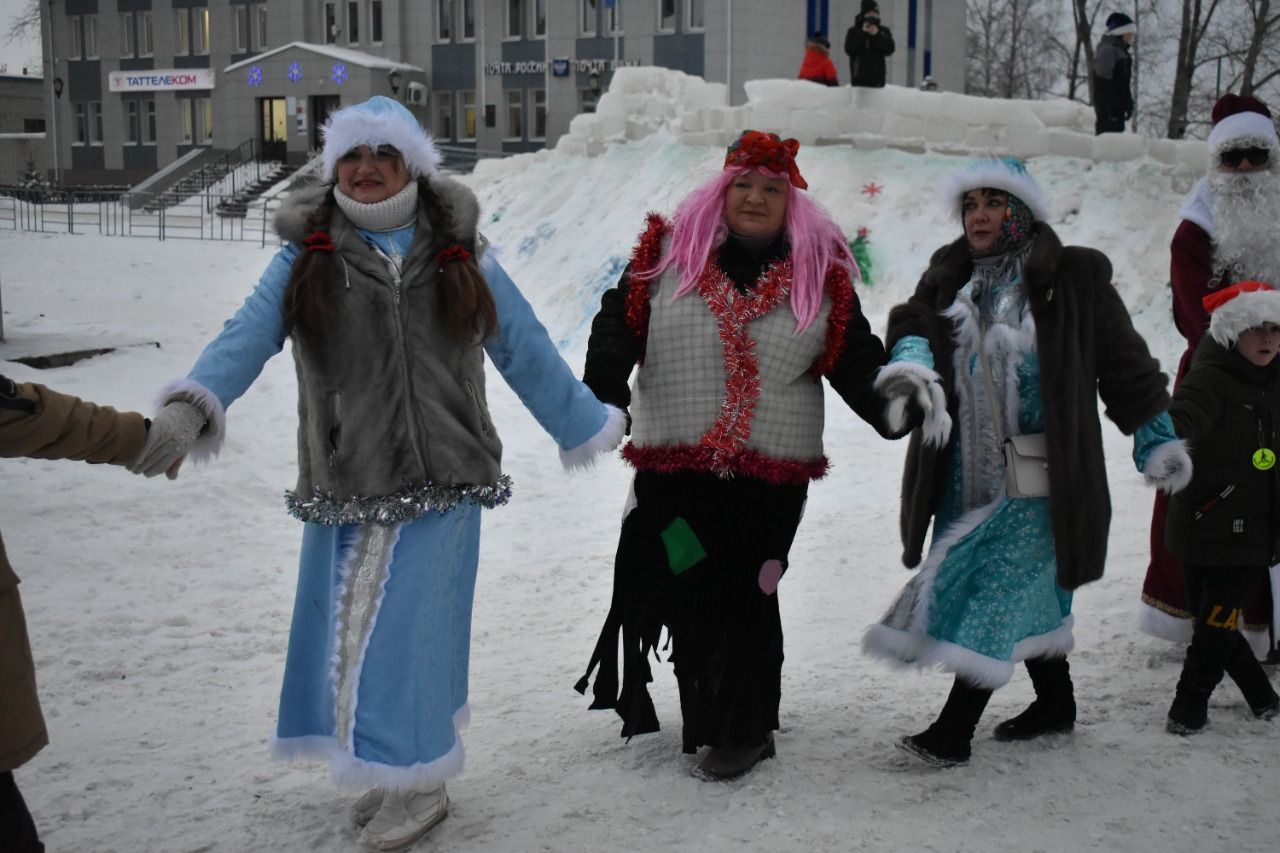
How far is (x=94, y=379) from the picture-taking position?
30.5ft

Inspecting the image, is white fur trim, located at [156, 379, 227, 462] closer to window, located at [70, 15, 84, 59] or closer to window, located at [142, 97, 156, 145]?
window, located at [142, 97, 156, 145]

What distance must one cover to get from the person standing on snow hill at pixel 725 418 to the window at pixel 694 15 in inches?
1096

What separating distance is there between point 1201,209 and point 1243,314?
102 centimetres

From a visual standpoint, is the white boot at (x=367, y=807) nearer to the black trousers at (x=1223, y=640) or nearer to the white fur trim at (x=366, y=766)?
the white fur trim at (x=366, y=766)

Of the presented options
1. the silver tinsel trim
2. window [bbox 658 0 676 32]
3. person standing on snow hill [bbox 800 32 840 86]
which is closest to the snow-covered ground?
the silver tinsel trim

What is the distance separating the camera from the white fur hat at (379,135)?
327 cm

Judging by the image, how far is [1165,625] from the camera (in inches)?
189

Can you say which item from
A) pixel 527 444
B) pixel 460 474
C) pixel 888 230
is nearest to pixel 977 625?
pixel 460 474

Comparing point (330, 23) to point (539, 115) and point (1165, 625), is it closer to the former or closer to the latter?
point (539, 115)

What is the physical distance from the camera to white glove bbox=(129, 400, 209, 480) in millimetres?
2877

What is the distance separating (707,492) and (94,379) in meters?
6.99

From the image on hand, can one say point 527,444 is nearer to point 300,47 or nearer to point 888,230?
point 888,230

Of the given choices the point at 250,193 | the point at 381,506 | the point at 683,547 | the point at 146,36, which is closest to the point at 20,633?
the point at 381,506

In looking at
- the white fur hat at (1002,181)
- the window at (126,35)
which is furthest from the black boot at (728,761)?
the window at (126,35)
